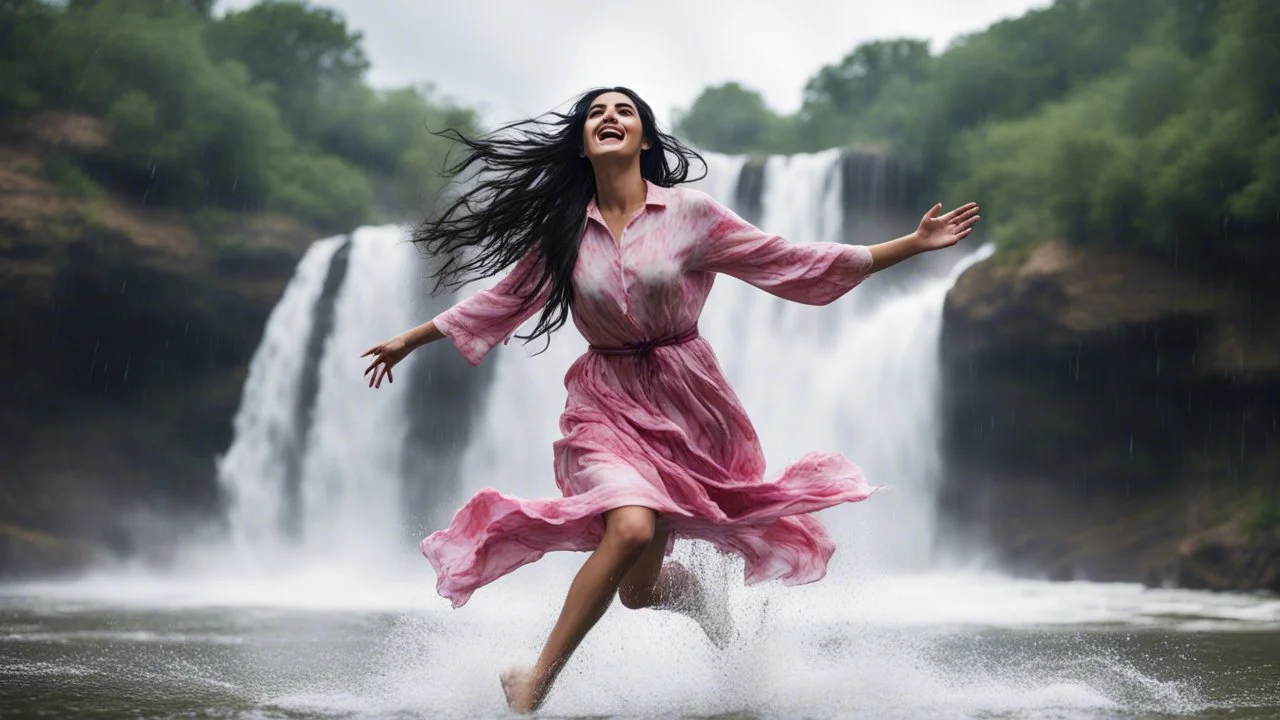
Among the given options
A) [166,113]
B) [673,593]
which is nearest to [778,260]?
[673,593]

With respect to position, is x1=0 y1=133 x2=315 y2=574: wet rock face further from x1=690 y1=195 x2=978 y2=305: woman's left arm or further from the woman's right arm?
x1=690 y1=195 x2=978 y2=305: woman's left arm

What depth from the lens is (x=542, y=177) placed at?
15.1 feet

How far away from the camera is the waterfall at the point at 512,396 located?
656 inches

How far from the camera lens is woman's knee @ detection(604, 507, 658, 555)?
392 cm

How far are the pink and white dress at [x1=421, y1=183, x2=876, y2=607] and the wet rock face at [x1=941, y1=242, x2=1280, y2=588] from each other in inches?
417

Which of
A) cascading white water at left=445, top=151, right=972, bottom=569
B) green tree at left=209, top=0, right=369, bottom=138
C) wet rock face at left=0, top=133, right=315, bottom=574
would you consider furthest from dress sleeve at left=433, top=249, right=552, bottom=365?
green tree at left=209, top=0, right=369, bottom=138

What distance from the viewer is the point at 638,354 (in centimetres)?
432

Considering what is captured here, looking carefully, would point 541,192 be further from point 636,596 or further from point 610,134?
point 636,596

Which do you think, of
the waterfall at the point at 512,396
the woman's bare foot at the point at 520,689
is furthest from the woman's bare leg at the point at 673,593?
the waterfall at the point at 512,396

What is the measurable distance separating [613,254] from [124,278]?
1613 cm

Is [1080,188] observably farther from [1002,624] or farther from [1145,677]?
[1145,677]

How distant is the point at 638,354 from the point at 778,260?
54 cm

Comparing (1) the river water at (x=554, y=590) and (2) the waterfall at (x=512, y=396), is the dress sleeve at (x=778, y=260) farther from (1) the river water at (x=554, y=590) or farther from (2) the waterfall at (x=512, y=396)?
(2) the waterfall at (x=512, y=396)

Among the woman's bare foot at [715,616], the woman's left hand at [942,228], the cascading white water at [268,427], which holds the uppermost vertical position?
the cascading white water at [268,427]
